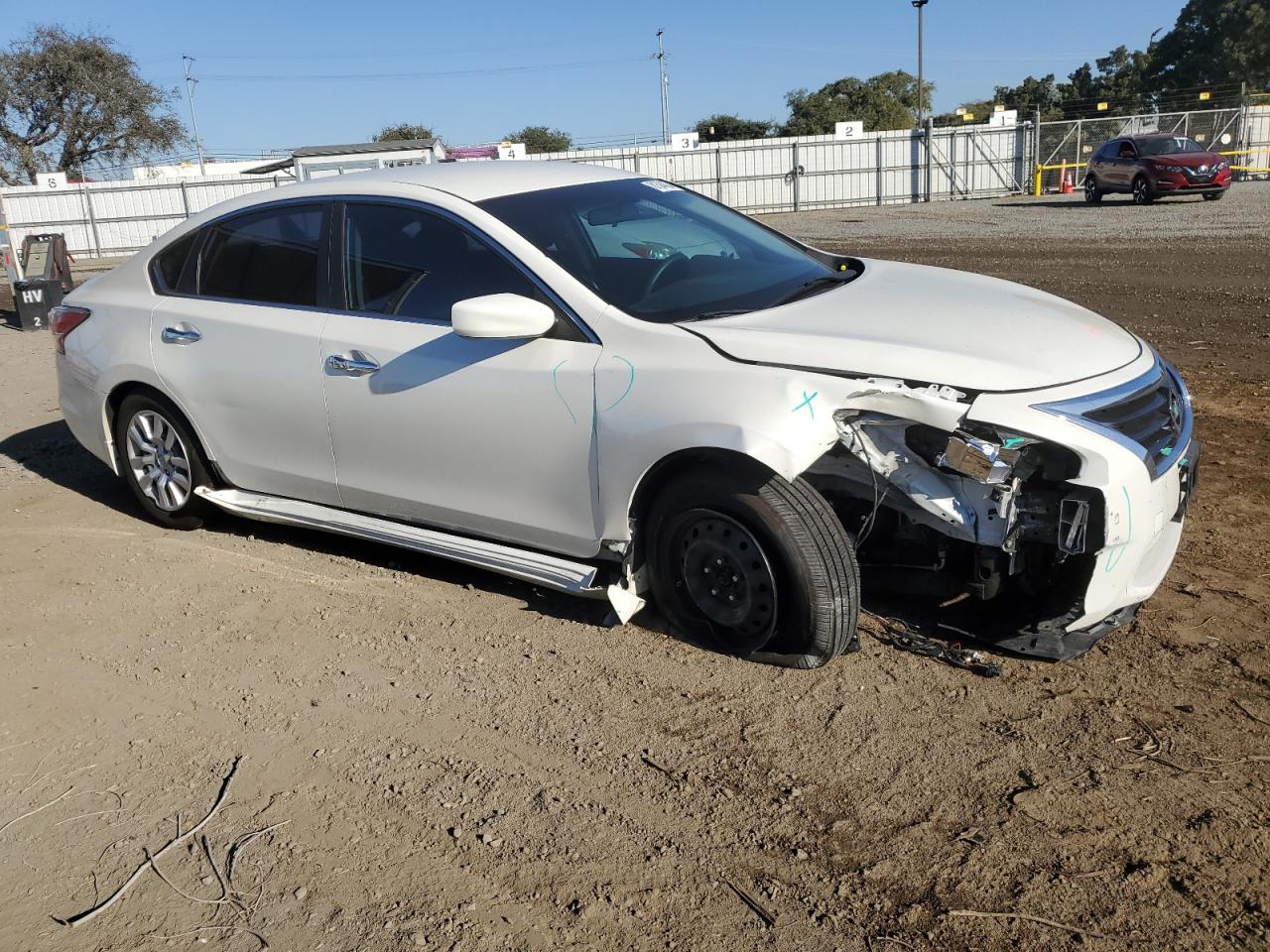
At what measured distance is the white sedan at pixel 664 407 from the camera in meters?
3.55

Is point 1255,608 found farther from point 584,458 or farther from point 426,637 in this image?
point 426,637

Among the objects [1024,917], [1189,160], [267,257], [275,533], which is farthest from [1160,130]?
[1024,917]

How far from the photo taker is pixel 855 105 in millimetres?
67625

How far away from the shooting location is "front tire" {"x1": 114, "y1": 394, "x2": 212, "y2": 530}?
5.61m

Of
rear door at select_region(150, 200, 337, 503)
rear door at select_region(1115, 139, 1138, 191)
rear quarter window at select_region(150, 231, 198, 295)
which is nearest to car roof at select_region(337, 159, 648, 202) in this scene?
rear door at select_region(150, 200, 337, 503)

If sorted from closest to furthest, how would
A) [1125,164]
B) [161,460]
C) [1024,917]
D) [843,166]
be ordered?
[1024,917] → [161,460] → [1125,164] → [843,166]

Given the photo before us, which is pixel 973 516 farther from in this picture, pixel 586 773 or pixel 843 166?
pixel 843 166

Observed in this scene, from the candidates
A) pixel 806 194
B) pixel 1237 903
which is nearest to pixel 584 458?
pixel 1237 903

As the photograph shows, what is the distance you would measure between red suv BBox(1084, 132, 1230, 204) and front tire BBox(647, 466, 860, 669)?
2337 cm

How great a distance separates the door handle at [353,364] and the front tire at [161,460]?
1.27 metres

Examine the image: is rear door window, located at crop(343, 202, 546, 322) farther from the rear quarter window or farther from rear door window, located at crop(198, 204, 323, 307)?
the rear quarter window

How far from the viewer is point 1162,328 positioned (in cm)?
941

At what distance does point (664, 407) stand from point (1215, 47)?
227 feet

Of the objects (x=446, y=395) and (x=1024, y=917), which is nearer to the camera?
(x=1024, y=917)
